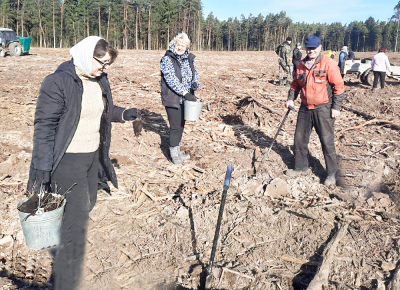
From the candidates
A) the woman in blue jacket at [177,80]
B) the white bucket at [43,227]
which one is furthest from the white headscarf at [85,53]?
the woman in blue jacket at [177,80]

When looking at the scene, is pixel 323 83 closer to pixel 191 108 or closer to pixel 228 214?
pixel 191 108

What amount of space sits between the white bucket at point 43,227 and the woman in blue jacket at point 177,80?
295 cm

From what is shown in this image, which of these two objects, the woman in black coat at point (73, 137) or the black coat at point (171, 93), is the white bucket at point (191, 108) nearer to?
the black coat at point (171, 93)

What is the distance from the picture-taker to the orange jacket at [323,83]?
4859mm

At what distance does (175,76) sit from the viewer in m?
5.39

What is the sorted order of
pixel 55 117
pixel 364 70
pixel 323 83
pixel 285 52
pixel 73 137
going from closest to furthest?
pixel 55 117 < pixel 73 137 < pixel 323 83 < pixel 285 52 < pixel 364 70

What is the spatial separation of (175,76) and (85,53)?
2.71 metres

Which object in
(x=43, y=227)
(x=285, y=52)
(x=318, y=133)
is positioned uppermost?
(x=285, y=52)

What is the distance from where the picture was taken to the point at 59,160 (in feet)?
9.37

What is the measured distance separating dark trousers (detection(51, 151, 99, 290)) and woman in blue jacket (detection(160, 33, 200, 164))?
248 cm

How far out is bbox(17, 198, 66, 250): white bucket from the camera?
2783mm

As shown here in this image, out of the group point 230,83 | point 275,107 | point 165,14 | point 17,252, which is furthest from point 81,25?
point 17,252

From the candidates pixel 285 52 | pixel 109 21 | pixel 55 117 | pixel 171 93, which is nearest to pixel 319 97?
pixel 171 93

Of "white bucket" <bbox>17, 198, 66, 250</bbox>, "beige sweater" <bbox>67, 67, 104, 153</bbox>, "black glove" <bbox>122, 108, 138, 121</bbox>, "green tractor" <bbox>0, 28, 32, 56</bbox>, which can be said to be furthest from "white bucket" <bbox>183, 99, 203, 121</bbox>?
"green tractor" <bbox>0, 28, 32, 56</bbox>
